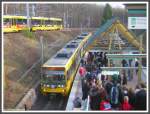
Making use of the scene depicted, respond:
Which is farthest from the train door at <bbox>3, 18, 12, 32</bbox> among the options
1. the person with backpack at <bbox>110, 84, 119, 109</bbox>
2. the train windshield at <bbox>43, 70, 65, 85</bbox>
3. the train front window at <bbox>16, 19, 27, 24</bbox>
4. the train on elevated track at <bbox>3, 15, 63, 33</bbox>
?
the person with backpack at <bbox>110, 84, 119, 109</bbox>

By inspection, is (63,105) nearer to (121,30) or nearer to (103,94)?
(121,30)

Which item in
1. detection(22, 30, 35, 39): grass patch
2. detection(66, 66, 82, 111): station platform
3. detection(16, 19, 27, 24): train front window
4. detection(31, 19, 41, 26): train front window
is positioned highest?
detection(31, 19, 41, 26): train front window

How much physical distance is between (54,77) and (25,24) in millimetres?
15263

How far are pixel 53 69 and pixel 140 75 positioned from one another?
15.7ft

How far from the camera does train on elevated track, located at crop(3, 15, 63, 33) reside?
1075 inches

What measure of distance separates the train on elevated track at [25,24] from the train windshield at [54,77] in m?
10.3

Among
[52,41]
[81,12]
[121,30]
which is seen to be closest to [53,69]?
[121,30]

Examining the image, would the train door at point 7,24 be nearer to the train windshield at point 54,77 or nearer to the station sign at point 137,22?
the train windshield at point 54,77

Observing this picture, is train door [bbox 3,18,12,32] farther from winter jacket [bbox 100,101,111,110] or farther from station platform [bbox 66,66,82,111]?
winter jacket [bbox 100,101,111,110]

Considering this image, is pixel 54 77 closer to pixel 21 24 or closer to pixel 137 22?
pixel 137 22

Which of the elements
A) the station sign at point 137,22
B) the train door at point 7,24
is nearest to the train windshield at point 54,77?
the station sign at point 137,22

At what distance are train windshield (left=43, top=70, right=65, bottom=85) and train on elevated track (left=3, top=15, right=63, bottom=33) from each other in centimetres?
1030

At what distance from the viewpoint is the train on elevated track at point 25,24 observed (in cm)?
2730

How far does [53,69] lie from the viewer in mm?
16469
